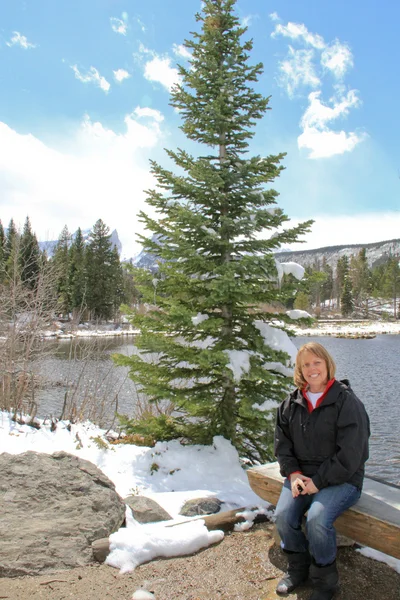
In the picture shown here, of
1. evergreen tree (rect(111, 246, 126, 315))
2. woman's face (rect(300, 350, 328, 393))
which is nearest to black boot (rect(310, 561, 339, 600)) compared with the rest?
woman's face (rect(300, 350, 328, 393))

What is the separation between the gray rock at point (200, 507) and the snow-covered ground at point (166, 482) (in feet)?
0.32

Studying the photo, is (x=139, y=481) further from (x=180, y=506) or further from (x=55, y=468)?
(x=55, y=468)

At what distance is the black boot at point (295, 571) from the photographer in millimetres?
3143

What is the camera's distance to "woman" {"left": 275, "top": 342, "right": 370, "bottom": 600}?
122 inches

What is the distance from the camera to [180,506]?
16.2 feet

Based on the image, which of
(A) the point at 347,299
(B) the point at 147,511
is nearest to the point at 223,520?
(B) the point at 147,511

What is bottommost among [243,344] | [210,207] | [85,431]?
[85,431]

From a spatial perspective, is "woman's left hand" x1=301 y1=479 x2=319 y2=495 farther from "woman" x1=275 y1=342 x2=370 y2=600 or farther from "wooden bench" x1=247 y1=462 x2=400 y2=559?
"wooden bench" x1=247 y1=462 x2=400 y2=559

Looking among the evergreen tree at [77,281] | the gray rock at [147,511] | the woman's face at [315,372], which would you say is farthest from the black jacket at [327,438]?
the evergreen tree at [77,281]

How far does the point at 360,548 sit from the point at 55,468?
131 inches

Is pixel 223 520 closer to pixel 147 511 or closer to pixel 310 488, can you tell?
pixel 147 511

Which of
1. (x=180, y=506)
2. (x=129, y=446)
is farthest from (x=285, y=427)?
(x=129, y=446)

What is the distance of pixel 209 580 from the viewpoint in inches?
131

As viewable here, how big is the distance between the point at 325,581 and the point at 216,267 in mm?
4331
